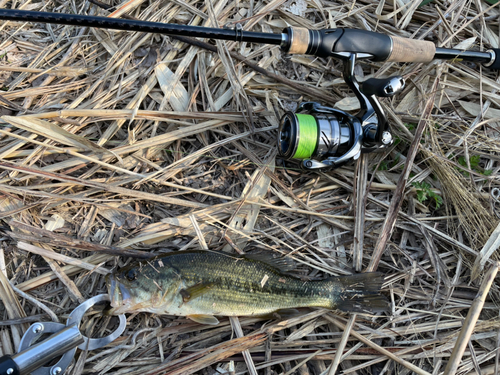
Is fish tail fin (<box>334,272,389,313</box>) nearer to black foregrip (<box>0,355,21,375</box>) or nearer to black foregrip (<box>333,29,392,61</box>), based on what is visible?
black foregrip (<box>333,29,392,61</box>)

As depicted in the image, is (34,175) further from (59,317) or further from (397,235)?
(397,235)

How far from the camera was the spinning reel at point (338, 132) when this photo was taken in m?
3.10

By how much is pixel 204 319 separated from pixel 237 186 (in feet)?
4.10

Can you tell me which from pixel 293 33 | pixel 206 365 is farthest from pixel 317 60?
pixel 206 365

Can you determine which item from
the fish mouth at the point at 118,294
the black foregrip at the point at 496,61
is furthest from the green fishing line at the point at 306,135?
the black foregrip at the point at 496,61

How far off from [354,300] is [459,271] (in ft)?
3.77

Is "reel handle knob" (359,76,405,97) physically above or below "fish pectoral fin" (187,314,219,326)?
above

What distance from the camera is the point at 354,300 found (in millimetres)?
3148

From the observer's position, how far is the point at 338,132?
3.19 meters

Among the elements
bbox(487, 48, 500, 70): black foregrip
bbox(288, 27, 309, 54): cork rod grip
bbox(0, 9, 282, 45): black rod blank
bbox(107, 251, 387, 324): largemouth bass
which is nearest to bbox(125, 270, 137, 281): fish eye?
bbox(107, 251, 387, 324): largemouth bass

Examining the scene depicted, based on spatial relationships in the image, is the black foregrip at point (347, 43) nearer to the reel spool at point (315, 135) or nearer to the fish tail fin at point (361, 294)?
the reel spool at point (315, 135)

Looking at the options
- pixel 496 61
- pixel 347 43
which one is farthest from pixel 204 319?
pixel 496 61

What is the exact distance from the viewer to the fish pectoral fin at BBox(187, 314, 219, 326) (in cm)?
304

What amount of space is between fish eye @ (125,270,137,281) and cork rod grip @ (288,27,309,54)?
2.20 metres
